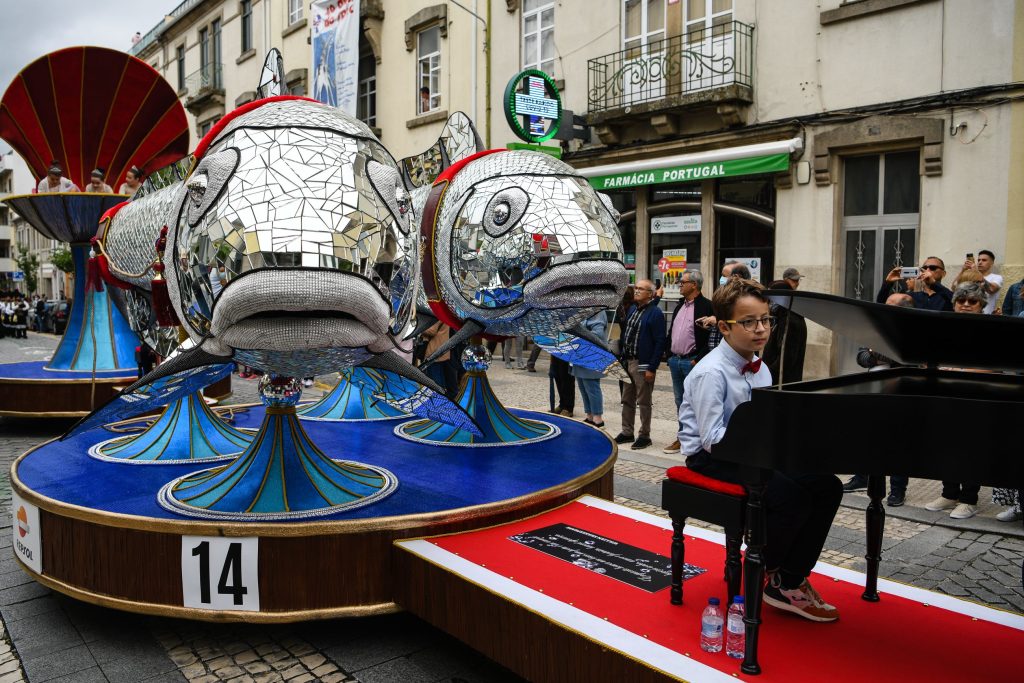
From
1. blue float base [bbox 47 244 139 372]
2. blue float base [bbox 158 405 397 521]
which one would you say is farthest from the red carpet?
blue float base [bbox 47 244 139 372]

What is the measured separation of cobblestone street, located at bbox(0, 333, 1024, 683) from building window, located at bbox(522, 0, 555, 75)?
10948mm

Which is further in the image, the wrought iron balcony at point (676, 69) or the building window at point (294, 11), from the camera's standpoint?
the building window at point (294, 11)

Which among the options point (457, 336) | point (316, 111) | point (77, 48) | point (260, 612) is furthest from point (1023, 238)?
point (77, 48)

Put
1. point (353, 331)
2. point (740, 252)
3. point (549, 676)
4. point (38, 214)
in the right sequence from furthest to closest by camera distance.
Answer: point (740, 252) < point (38, 214) < point (353, 331) < point (549, 676)

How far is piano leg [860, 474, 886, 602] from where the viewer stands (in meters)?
3.05

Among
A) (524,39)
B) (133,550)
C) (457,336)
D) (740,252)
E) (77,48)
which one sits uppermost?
(524,39)

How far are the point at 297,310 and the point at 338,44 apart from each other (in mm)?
7504

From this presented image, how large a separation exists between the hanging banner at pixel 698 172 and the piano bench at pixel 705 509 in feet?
26.8

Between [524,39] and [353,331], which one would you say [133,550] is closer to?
[353,331]

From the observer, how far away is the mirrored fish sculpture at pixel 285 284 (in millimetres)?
2854

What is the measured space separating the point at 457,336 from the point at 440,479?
1.07 metres

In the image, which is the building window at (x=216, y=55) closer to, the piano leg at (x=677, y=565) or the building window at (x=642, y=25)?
the building window at (x=642, y=25)

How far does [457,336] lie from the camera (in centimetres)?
496

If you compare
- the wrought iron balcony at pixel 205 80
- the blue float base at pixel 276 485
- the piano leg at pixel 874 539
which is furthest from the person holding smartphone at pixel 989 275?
the wrought iron balcony at pixel 205 80
